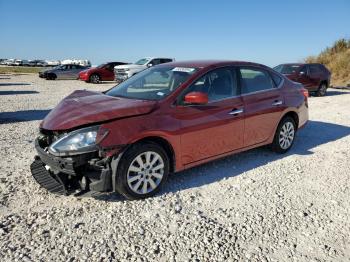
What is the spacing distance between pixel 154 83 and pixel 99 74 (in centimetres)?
2161

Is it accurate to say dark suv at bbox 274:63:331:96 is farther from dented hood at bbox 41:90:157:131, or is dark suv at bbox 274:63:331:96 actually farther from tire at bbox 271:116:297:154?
dented hood at bbox 41:90:157:131

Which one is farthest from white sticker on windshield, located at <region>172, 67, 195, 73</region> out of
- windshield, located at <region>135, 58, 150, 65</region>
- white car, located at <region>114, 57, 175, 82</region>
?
windshield, located at <region>135, 58, 150, 65</region>

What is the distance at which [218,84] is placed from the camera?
534cm

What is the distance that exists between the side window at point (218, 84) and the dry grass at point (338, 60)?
23918mm

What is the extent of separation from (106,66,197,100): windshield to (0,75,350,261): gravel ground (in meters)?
1.26

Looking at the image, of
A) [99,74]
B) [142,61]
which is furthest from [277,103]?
[99,74]

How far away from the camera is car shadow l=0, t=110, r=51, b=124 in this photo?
952 centimetres

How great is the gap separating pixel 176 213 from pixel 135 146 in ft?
2.96

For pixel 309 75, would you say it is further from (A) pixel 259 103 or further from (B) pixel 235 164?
(B) pixel 235 164

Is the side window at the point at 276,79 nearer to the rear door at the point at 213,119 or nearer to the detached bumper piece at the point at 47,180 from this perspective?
the rear door at the point at 213,119

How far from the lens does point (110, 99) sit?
194 inches

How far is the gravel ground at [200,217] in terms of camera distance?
3.31 m

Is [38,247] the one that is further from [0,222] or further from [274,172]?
[274,172]

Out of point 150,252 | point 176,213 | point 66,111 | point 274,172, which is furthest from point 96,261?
point 274,172
